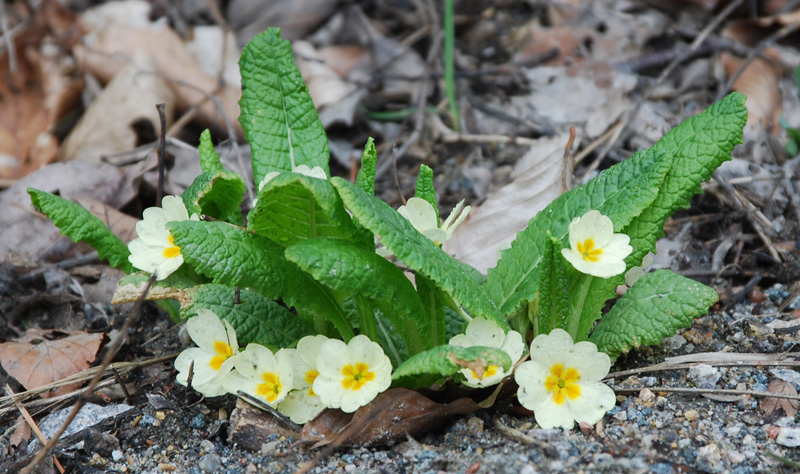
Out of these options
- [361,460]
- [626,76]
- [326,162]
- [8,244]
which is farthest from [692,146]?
[8,244]

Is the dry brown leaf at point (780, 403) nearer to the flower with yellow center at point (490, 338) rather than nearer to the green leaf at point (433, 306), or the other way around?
the flower with yellow center at point (490, 338)

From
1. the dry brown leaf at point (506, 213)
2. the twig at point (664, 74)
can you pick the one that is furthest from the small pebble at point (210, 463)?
the twig at point (664, 74)

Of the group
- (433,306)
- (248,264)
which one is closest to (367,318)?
(433,306)

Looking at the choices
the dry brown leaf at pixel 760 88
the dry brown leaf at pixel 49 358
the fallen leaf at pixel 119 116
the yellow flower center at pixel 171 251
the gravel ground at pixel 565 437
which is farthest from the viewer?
the fallen leaf at pixel 119 116

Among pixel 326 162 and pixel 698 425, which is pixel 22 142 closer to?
pixel 326 162

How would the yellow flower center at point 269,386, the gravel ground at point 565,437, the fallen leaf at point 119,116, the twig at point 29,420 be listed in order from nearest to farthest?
1. the gravel ground at point 565,437
2. the yellow flower center at point 269,386
3. the twig at point 29,420
4. the fallen leaf at point 119,116

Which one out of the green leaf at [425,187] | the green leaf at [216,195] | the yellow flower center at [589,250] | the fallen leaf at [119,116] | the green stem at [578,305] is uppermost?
the green leaf at [216,195]

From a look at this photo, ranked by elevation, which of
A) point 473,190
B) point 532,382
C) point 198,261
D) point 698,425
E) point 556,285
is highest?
point 198,261

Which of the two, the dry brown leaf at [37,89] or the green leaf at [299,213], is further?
the dry brown leaf at [37,89]
